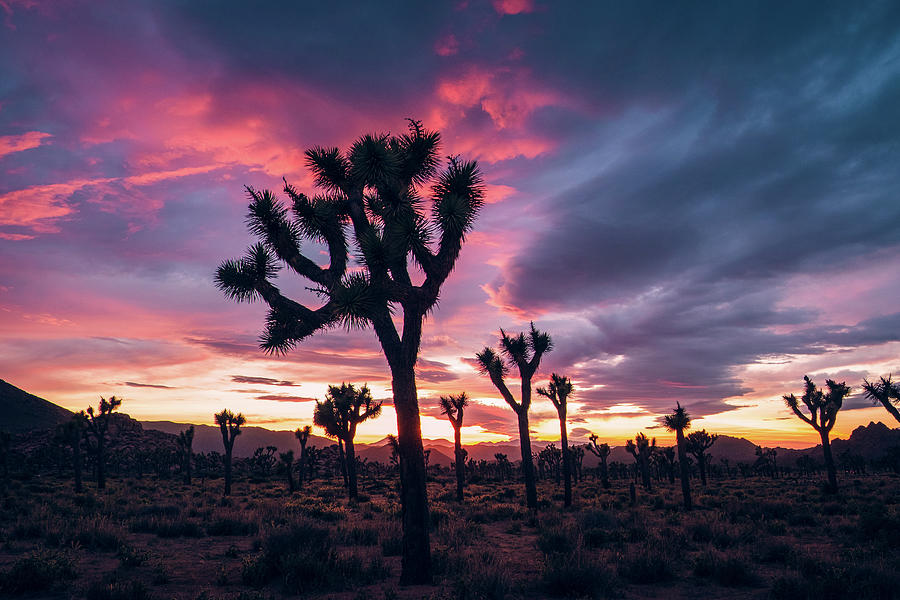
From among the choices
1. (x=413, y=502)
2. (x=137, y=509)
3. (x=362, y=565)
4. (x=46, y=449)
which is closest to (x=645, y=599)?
(x=413, y=502)

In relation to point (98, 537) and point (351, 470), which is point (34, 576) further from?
point (351, 470)

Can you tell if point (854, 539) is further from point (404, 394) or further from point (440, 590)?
point (404, 394)

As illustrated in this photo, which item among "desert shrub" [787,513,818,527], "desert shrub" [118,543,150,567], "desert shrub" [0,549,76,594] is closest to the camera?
"desert shrub" [0,549,76,594]

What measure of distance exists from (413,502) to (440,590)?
1.76m

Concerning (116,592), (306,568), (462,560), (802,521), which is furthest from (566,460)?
(116,592)

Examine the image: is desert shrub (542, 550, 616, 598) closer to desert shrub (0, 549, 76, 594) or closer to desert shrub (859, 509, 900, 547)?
desert shrub (859, 509, 900, 547)

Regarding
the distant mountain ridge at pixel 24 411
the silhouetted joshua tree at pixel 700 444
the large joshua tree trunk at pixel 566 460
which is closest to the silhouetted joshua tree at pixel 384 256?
the large joshua tree trunk at pixel 566 460

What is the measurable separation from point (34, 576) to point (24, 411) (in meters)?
143

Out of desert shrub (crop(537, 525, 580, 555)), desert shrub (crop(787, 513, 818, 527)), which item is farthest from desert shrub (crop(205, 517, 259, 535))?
desert shrub (crop(787, 513, 818, 527))

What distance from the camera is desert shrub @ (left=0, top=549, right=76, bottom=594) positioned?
895cm

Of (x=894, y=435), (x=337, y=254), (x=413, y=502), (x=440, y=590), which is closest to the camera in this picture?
(x=440, y=590)

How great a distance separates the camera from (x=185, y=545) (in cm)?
1442

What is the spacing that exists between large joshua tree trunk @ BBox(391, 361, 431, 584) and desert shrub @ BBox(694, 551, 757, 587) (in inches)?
236

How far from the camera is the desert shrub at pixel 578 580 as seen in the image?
347 inches
